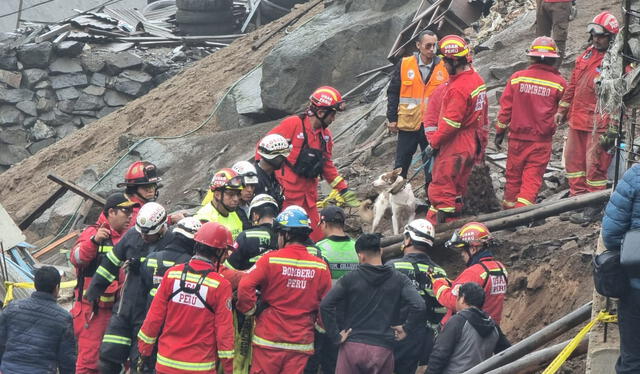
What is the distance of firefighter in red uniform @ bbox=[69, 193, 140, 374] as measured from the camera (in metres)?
9.95

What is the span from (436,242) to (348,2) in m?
9.80

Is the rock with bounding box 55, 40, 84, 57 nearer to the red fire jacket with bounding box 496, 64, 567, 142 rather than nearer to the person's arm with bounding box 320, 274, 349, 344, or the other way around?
the red fire jacket with bounding box 496, 64, 567, 142

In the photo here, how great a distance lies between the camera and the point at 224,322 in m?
8.78

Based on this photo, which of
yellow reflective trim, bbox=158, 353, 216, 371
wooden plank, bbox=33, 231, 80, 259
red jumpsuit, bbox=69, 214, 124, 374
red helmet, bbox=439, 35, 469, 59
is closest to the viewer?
yellow reflective trim, bbox=158, 353, 216, 371

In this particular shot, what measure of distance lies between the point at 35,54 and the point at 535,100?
1911 centimetres

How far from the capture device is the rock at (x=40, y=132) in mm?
28938

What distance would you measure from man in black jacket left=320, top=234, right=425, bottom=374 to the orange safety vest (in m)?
3.91

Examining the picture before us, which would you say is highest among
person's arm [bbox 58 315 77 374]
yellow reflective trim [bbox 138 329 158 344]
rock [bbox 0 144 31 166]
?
yellow reflective trim [bbox 138 329 158 344]

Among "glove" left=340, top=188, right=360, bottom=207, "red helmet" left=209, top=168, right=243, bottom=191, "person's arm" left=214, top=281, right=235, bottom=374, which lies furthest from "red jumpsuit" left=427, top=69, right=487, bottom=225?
"person's arm" left=214, top=281, right=235, bottom=374

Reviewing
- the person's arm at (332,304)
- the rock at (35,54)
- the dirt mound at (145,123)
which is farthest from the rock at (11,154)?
the person's arm at (332,304)

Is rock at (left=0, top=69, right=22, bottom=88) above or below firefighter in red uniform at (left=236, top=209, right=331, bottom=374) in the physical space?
below

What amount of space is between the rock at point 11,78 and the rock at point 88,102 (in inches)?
59.3

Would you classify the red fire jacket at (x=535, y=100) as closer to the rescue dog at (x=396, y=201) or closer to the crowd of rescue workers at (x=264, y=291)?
the crowd of rescue workers at (x=264, y=291)

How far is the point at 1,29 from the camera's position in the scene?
3919 centimetres
